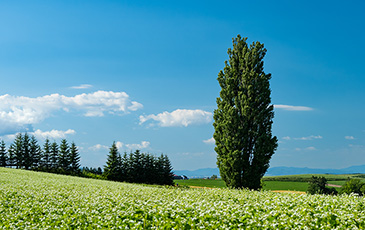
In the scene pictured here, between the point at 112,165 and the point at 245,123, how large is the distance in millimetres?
34064

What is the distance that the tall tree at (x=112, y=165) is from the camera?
173 ft

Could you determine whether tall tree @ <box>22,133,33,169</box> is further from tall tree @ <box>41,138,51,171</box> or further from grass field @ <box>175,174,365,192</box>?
grass field @ <box>175,174,365,192</box>

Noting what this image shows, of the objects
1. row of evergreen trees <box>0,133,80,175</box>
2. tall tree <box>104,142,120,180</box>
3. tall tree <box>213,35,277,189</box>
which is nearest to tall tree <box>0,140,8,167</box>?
row of evergreen trees <box>0,133,80,175</box>

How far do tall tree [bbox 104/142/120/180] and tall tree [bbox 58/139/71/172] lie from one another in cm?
1006

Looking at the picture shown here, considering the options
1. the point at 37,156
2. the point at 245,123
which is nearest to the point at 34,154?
the point at 37,156

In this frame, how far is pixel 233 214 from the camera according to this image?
864cm

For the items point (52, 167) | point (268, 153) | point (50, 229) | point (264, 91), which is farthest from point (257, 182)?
point (52, 167)

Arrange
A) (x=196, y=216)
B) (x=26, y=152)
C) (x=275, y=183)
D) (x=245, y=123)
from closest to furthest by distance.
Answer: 1. (x=196, y=216)
2. (x=245, y=123)
3. (x=26, y=152)
4. (x=275, y=183)

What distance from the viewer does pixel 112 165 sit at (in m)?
53.3

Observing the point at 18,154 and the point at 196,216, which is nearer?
the point at 196,216

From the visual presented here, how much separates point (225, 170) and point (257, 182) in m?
2.85

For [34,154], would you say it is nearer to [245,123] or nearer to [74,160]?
[74,160]

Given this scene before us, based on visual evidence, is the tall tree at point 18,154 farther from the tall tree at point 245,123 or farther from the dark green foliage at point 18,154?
the tall tree at point 245,123

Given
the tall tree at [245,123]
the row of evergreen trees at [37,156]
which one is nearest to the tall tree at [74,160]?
the row of evergreen trees at [37,156]
